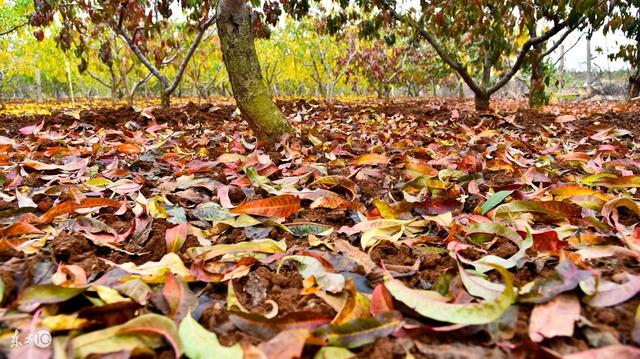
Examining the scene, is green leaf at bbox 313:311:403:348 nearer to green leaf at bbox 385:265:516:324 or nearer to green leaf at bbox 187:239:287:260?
green leaf at bbox 385:265:516:324

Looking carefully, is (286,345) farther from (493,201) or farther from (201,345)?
(493,201)

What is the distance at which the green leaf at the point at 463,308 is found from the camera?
0.83m

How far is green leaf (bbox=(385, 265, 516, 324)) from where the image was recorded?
83cm

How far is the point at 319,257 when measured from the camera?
1161mm

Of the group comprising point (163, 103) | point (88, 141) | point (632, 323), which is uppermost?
point (163, 103)

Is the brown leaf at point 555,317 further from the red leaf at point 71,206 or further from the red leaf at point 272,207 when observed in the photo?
the red leaf at point 71,206

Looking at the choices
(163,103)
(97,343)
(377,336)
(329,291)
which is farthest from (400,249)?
(163,103)

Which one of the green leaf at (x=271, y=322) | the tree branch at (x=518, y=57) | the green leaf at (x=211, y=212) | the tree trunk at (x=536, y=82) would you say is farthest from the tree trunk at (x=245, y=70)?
the tree trunk at (x=536, y=82)

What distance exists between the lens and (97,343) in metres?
0.81

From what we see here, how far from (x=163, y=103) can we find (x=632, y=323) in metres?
5.45

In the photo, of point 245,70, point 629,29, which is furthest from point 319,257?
point 629,29

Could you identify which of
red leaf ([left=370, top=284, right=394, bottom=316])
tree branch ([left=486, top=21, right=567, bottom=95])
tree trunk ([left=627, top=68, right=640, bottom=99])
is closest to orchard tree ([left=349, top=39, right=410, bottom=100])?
tree trunk ([left=627, top=68, right=640, bottom=99])

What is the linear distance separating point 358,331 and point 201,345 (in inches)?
11.2

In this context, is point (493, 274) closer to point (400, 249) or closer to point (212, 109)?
point (400, 249)
